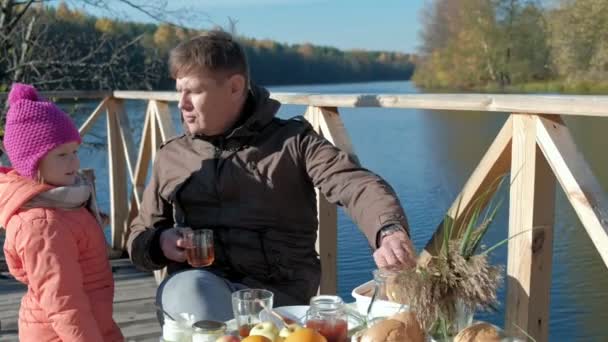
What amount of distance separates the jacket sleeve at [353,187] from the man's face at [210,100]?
0.24 meters

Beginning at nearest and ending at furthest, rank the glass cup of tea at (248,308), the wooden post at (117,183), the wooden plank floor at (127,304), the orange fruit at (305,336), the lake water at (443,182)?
1. the orange fruit at (305,336)
2. the glass cup of tea at (248,308)
3. the wooden plank floor at (127,304)
4. the lake water at (443,182)
5. the wooden post at (117,183)

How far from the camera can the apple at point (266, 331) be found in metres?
1.41

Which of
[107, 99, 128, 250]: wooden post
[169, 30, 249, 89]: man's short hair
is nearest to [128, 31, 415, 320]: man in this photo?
[169, 30, 249, 89]: man's short hair

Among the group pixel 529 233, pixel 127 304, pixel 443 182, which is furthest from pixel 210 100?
pixel 443 182

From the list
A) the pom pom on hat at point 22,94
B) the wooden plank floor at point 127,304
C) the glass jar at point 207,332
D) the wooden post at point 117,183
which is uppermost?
the pom pom on hat at point 22,94

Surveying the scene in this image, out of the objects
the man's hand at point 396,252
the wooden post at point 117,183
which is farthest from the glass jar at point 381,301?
the wooden post at point 117,183

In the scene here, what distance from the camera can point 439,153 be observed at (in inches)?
360

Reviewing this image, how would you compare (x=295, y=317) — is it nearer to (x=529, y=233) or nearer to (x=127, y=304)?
(x=529, y=233)

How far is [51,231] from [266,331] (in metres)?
0.68

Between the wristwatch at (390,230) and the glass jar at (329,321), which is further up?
the wristwatch at (390,230)

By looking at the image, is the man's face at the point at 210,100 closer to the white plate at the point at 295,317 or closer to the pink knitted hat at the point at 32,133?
the pink knitted hat at the point at 32,133

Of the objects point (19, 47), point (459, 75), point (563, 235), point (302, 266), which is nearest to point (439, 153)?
point (563, 235)

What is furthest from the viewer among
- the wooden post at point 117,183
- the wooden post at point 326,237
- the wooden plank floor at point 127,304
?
the wooden post at point 117,183

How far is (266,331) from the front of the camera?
1418 millimetres
